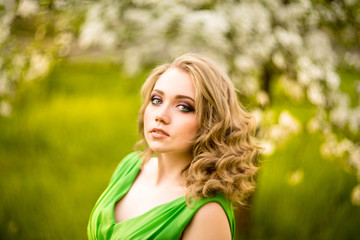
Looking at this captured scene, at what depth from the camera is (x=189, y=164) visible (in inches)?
66.3

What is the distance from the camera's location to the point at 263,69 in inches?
120

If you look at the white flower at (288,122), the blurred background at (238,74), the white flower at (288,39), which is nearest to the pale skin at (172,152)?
the blurred background at (238,74)

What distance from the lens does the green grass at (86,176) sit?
3592 mm

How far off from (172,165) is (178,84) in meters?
0.45

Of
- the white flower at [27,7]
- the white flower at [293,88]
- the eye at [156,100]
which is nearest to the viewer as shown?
the eye at [156,100]

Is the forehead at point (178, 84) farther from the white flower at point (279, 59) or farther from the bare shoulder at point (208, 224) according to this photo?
the white flower at point (279, 59)

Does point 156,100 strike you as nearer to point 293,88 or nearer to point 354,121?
point 293,88

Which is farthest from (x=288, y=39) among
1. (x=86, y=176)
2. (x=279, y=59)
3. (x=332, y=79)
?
(x=86, y=176)

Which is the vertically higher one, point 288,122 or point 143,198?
point 288,122

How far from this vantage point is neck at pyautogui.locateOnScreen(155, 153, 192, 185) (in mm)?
1662

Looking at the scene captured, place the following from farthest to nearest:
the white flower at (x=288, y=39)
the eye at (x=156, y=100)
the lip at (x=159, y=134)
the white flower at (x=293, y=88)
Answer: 1. the white flower at (x=293, y=88)
2. the white flower at (x=288, y=39)
3. the eye at (x=156, y=100)
4. the lip at (x=159, y=134)

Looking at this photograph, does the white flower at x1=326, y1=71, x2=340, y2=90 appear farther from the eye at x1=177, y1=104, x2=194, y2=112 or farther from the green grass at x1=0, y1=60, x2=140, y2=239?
the green grass at x1=0, y1=60, x2=140, y2=239

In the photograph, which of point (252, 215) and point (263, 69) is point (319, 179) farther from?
point (263, 69)

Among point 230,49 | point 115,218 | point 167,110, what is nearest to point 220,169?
point 167,110
